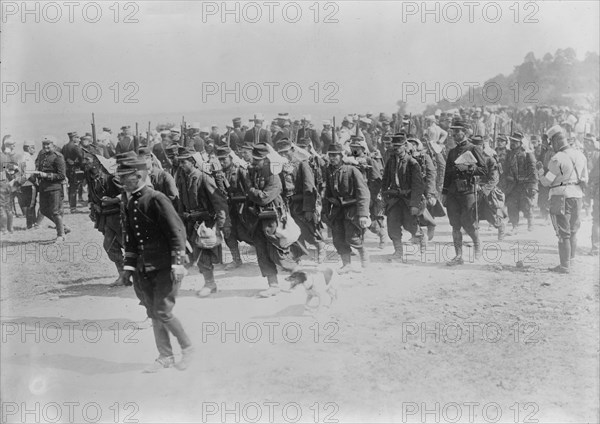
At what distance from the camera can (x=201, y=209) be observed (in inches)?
310

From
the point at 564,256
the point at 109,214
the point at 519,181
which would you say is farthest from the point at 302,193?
the point at 519,181

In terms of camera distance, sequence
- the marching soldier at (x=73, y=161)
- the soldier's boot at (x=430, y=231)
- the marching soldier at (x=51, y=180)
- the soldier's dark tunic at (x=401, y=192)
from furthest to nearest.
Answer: the marching soldier at (x=73, y=161) → the marching soldier at (x=51, y=180) → the soldier's boot at (x=430, y=231) → the soldier's dark tunic at (x=401, y=192)

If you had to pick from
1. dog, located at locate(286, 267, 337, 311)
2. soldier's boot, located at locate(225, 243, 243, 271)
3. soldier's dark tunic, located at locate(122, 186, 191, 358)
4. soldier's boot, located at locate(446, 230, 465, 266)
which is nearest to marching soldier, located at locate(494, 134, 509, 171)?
soldier's boot, located at locate(446, 230, 465, 266)

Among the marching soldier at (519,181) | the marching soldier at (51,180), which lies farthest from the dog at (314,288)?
the marching soldier at (51,180)

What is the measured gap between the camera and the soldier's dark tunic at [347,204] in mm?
8648

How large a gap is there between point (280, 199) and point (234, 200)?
1.50m

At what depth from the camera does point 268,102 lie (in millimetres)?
8852

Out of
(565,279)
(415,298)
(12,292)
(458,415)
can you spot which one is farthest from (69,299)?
(565,279)

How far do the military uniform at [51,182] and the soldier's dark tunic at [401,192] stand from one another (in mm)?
5795

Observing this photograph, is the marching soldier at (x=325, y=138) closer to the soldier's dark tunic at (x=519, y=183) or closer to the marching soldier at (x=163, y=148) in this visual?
the marching soldier at (x=163, y=148)

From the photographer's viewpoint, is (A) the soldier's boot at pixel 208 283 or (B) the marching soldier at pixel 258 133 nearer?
(A) the soldier's boot at pixel 208 283

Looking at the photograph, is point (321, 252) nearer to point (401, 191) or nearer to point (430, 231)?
point (401, 191)

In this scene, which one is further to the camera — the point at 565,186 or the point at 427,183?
the point at 427,183

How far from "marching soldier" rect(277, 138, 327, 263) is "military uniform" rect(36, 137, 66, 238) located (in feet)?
14.2
